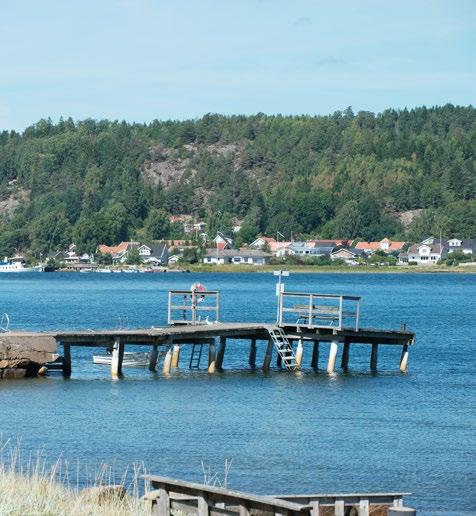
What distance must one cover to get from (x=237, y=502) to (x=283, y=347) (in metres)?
30.0

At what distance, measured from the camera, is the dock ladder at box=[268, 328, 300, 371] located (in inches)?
1810

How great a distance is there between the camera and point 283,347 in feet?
156

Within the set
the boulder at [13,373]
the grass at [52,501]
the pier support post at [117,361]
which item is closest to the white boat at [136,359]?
the pier support post at [117,361]

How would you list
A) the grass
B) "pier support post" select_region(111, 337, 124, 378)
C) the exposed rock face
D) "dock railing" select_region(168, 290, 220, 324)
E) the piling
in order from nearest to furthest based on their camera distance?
1. the grass
2. the exposed rock face
3. "pier support post" select_region(111, 337, 124, 378)
4. the piling
5. "dock railing" select_region(168, 290, 220, 324)

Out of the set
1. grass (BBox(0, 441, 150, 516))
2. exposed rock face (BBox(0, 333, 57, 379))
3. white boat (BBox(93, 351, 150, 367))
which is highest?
grass (BBox(0, 441, 150, 516))

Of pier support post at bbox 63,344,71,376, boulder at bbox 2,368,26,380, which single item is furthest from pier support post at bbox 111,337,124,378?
boulder at bbox 2,368,26,380

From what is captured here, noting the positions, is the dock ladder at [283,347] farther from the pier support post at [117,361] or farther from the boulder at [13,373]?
the boulder at [13,373]

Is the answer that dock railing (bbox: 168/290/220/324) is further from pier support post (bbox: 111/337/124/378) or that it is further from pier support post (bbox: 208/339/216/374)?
pier support post (bbox: 111/337/124/378)

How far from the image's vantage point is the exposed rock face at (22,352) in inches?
1626

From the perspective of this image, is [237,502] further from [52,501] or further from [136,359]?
[136,359]

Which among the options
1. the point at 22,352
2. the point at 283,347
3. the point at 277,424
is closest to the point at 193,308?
the point at 283,347

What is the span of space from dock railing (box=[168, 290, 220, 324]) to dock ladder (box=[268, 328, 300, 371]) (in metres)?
2.92

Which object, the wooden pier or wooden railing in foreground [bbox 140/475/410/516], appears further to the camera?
the wooden pier

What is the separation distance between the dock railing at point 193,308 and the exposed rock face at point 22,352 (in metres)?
6.05
